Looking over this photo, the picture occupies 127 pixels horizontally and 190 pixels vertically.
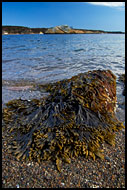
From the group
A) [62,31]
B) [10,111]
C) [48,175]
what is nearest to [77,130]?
[48,175]

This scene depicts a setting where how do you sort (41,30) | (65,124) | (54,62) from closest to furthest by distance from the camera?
(65,124), (54,62), (41,30)

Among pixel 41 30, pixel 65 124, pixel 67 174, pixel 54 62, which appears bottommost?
pixel 67 174

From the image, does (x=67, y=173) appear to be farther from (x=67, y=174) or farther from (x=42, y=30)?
(x=42, y=30)

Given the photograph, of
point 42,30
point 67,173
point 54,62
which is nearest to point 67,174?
point 67,173

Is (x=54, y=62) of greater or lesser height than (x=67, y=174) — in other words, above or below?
above

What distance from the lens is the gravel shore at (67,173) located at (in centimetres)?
215

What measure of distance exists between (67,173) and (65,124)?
2.58 ft

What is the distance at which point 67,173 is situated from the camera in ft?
7.52

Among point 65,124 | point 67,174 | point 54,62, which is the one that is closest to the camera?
point 67,174

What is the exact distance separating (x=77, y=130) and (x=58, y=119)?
39cm

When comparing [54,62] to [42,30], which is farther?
[42,30]

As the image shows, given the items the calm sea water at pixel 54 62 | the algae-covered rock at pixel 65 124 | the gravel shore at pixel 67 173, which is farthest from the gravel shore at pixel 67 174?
the calm sea water at pixel 54 62

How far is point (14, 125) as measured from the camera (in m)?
3.15

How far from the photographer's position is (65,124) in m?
2.80
